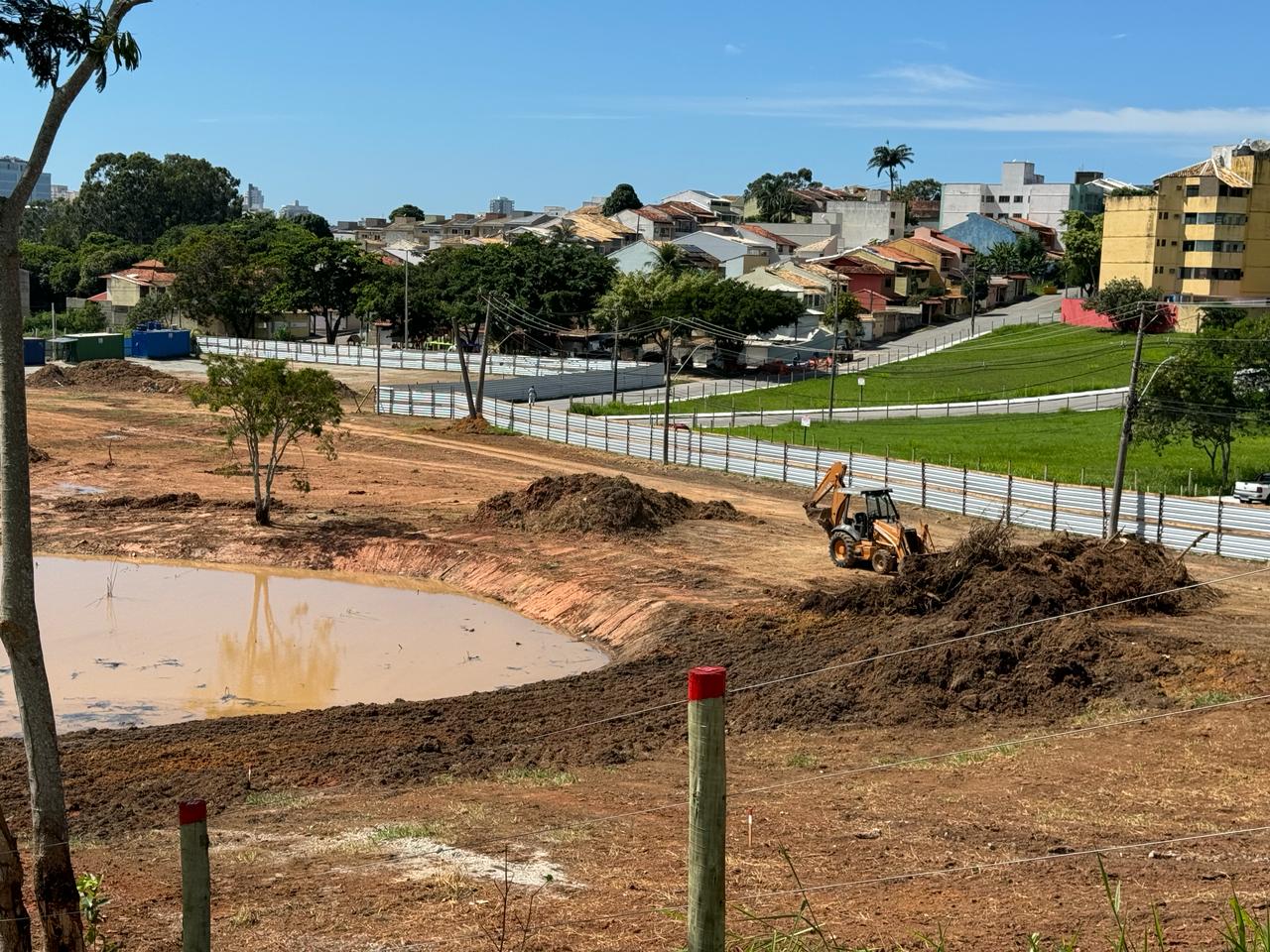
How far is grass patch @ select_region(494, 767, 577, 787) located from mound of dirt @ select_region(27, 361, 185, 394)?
208 ft

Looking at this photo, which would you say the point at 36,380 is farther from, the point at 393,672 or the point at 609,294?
the point at 393,672

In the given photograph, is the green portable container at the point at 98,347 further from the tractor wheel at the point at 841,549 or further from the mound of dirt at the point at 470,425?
the tractor wheel at the point at 841,549

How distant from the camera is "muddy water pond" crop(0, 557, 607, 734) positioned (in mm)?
26016

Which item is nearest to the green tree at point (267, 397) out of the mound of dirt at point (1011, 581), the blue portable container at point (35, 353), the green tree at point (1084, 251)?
the mound of dirt at point (1011, 581)

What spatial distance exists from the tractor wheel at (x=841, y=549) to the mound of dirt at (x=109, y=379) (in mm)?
52714

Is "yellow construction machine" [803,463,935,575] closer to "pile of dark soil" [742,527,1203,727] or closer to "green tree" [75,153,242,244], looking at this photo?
"pile of dark soil" [742,527,1203,727]

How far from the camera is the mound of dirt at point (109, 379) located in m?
78.3

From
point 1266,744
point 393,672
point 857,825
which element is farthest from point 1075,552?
point 857,825

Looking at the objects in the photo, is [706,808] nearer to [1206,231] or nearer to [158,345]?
[158,345]

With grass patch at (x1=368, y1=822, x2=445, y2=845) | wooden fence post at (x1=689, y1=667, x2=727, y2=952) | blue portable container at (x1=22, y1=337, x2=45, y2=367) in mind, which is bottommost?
grass patch at (x1=368, y1=822, x2=445, y2=845)

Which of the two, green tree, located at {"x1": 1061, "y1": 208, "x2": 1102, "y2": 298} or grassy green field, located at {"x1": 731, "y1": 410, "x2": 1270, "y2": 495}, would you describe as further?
green tree, located at {"x1": 1061, "y1": 208, "x2": 1102, "y2": 298}

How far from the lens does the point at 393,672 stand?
28.0 meters

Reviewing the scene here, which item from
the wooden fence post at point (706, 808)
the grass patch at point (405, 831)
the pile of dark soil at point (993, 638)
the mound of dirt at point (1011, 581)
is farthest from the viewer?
the mound of dirt at point (1011, 581)

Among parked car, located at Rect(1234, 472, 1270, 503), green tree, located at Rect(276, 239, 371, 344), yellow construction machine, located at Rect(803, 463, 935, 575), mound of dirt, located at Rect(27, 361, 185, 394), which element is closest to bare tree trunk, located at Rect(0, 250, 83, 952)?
yellow construction machine, located at Rect(803, 463, 935, 575)
